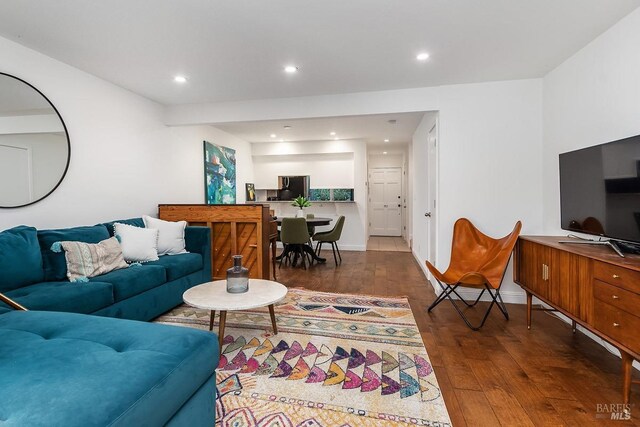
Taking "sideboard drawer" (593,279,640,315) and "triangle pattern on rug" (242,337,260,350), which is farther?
"triangle pattern on rug" (242,337,260,350)

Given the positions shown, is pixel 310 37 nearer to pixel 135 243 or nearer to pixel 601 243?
pixel 135 243

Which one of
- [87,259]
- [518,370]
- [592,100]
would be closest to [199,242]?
[87,259]

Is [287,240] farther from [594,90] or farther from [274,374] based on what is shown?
[594,90]

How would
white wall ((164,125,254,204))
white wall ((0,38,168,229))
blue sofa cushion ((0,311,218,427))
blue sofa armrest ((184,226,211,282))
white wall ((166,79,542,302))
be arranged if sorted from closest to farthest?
blue sofa cushion ((0,311,218,427)) → white wall ((0,38,168,229)) → white wall ((166,79,542,302)) → blue sofa armrest ((184,226,211,282)) → white wall ((164,125,254,204))

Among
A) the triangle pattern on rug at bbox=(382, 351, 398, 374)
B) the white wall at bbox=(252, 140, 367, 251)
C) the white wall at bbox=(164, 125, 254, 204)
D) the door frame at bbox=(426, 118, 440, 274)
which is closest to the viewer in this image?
the triangle pattern on rug at bbox=(382, 351, 398, 374)

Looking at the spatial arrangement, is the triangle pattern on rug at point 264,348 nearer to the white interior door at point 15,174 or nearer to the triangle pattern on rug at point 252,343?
the triangle pattern on rug at point 252,343

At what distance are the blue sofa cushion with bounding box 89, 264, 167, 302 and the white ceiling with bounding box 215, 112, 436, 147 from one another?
2557 millimetres

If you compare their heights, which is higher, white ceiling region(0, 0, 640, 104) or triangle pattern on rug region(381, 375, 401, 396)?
white ceiling region(0, 0, 640, 104)

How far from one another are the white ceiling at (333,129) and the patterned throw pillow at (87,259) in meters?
2.58

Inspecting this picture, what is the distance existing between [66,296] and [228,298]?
3.39 feet

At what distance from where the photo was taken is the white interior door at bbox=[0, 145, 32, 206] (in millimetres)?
2449

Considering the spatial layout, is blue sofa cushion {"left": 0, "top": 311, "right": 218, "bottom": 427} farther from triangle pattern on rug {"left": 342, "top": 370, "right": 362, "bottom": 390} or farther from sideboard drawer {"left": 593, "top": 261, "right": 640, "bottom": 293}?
sideboard drawer {"left": 593, "top": 261, "right": 640, "bottom": 293}

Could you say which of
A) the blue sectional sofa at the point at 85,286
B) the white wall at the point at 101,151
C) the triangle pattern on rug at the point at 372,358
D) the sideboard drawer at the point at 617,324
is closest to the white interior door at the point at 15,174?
the white wall at the point at 101,151

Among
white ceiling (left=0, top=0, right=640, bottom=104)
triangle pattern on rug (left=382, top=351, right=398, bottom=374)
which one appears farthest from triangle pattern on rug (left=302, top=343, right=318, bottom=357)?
white ceiling (left=0, top=0, right=640, bottom=104)
